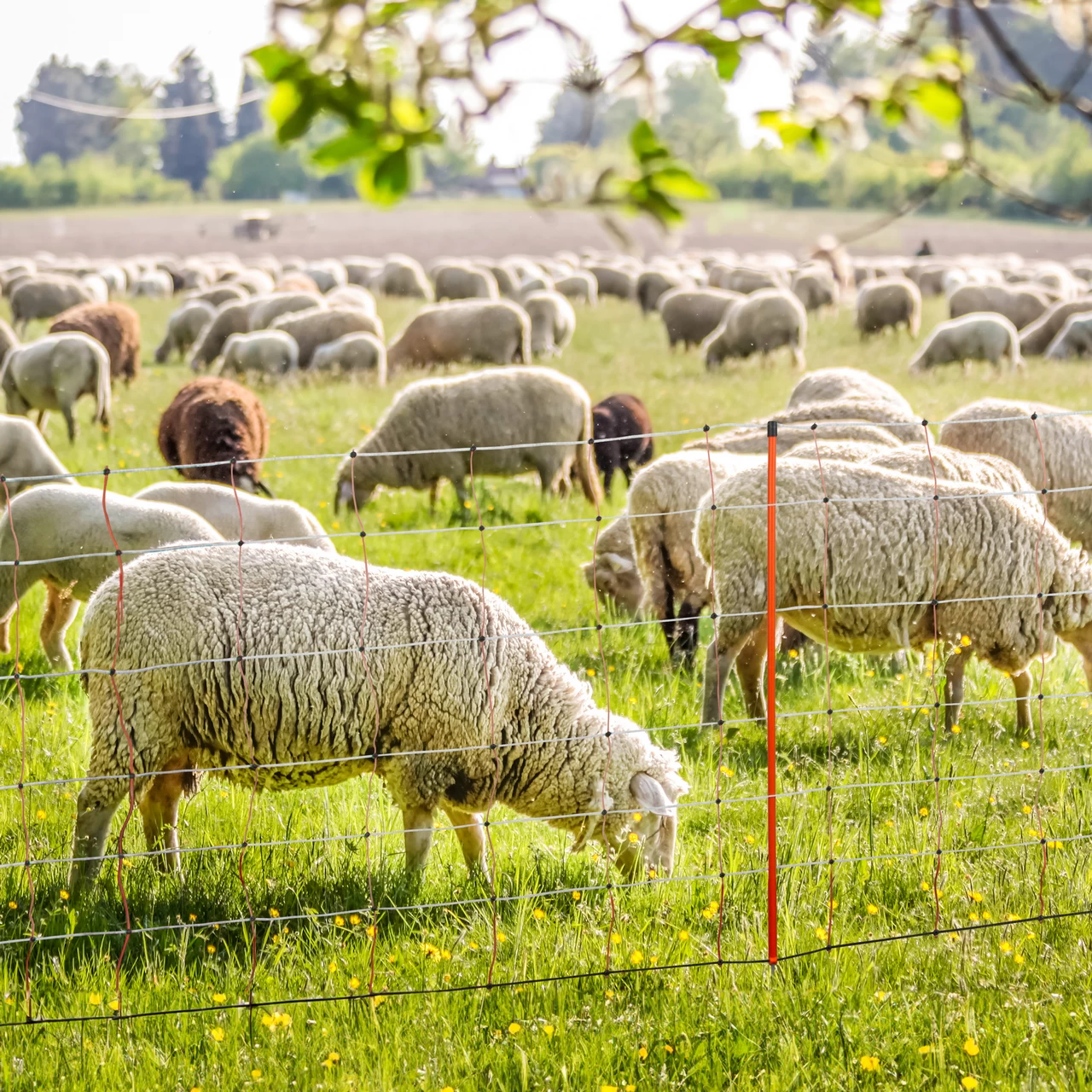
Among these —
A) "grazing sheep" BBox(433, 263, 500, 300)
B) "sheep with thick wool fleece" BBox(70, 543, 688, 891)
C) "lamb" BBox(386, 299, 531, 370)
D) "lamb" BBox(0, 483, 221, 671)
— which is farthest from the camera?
"grazing sheep" BBox(433, 263, 500, 300)

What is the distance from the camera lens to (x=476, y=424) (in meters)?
10.1

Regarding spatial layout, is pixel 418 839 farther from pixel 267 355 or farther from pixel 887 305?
pixel 887 305

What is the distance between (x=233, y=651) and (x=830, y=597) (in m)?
2.52

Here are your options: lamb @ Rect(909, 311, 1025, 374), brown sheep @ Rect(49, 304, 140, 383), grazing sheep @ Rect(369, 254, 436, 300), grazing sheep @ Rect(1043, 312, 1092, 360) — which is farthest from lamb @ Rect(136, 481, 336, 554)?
grazing sheep @ Rect(369, 254, 436, 300)

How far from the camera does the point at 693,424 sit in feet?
42.3

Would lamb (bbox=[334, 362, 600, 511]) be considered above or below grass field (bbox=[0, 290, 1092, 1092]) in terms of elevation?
above

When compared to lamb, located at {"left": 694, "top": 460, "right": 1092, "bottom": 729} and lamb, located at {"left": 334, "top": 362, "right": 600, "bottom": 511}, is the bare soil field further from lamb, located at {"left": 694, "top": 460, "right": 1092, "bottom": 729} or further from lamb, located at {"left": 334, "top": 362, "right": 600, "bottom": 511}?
lamb, located at {"left": 694, "top": 460, "right": 1092, "bottom": 729}

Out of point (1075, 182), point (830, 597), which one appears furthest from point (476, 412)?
point (1075, 182)

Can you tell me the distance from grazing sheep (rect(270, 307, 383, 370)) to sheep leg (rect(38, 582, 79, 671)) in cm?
→ 1121

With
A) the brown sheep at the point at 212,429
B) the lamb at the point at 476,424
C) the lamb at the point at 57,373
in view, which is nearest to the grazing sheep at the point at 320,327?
the lamb at the point at 57,373

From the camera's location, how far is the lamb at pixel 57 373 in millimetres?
12867

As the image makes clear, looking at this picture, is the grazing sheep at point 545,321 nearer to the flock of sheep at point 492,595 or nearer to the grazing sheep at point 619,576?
the flock of sheep at point 492,595

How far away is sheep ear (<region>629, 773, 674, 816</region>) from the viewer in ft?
13.0

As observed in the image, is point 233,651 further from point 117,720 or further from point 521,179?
point 521,179
